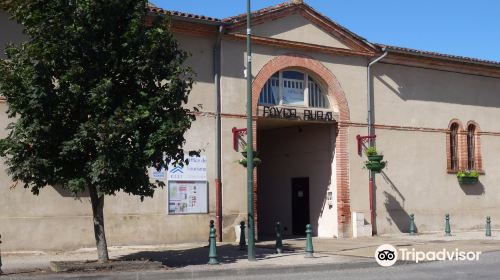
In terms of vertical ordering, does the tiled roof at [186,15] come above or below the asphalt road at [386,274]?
above

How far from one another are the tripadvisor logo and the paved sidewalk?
11.7 inches

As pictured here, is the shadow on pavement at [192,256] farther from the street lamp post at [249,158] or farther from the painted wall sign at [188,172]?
the painted wall sign at [188,172]

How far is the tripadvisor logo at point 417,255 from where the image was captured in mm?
14719

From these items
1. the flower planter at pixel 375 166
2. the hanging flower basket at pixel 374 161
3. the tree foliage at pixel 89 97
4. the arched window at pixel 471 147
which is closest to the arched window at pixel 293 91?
the hanging flower basket at pixel 374 161

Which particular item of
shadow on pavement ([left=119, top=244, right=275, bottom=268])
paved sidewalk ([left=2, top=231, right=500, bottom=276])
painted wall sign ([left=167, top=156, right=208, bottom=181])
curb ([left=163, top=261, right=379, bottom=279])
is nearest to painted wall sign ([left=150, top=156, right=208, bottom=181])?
painted wall sign ([left=167, top=156, right=208, bottom=181])

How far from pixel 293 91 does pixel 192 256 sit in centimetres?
747

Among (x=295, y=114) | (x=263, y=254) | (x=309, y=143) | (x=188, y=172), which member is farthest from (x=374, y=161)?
(x=263, y=254)

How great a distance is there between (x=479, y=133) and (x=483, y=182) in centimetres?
191

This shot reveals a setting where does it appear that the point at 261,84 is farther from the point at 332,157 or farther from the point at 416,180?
the point at 416,180

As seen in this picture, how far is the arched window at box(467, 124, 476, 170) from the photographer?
2498cm

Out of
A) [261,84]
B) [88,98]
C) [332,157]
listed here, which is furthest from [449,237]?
[88,98]

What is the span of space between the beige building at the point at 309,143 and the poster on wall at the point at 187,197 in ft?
0.11

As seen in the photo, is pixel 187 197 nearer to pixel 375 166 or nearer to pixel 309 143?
pixel 309 143

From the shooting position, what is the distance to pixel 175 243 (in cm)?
1839
